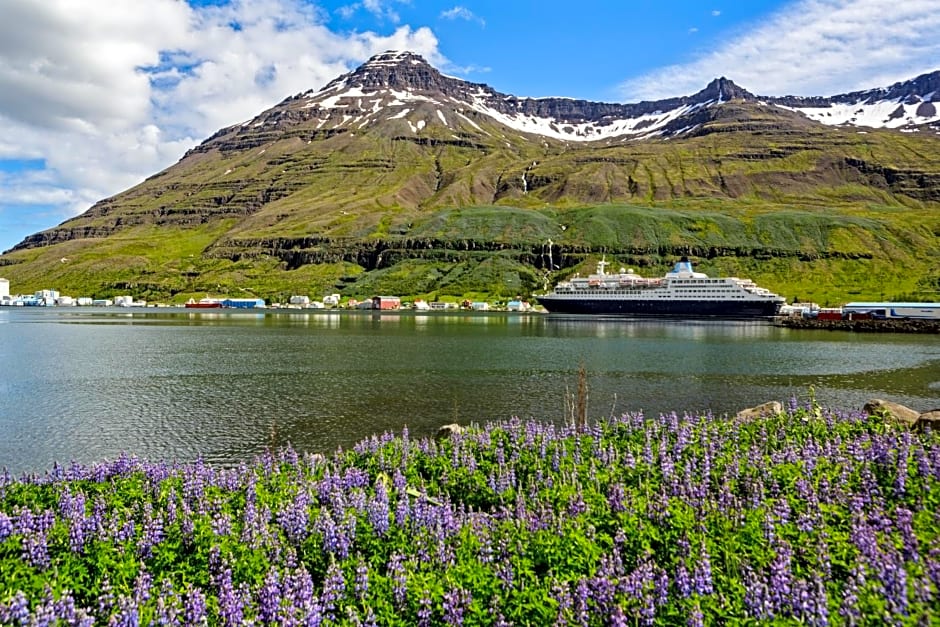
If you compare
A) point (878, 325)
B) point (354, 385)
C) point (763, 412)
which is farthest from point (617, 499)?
point (878, 325)

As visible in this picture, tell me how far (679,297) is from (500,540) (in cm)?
18421

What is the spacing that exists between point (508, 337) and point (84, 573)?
94714mm

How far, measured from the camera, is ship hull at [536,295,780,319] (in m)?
176

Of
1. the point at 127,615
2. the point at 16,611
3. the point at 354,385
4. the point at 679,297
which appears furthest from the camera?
the point at 679,297

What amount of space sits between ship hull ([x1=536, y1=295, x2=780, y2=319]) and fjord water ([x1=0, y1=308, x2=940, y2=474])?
79.7m

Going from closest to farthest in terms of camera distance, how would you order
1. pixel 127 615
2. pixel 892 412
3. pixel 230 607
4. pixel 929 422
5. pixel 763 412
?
pixel 127 615 < pixel 230 607 < pixel 929 422 < pixel 892 412 < pixel 763 412

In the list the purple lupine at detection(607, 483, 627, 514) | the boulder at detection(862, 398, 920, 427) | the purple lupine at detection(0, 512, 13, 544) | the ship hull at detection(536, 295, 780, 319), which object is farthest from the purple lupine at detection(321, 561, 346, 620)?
the ship hull at detection(536, 295, 780, 319)

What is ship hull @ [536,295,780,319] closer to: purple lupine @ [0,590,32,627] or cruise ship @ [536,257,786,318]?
cruise ship @ [536,257,786,318]

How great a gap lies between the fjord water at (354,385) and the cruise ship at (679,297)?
79809mm

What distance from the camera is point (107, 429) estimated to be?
3575 centimetres

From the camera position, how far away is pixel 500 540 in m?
11.7

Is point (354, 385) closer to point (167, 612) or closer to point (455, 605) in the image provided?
point (167, 612)

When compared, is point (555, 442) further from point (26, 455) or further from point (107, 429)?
point (107, 429)

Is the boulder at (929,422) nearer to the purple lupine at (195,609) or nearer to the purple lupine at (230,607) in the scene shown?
the purple lupine at (230,607)
